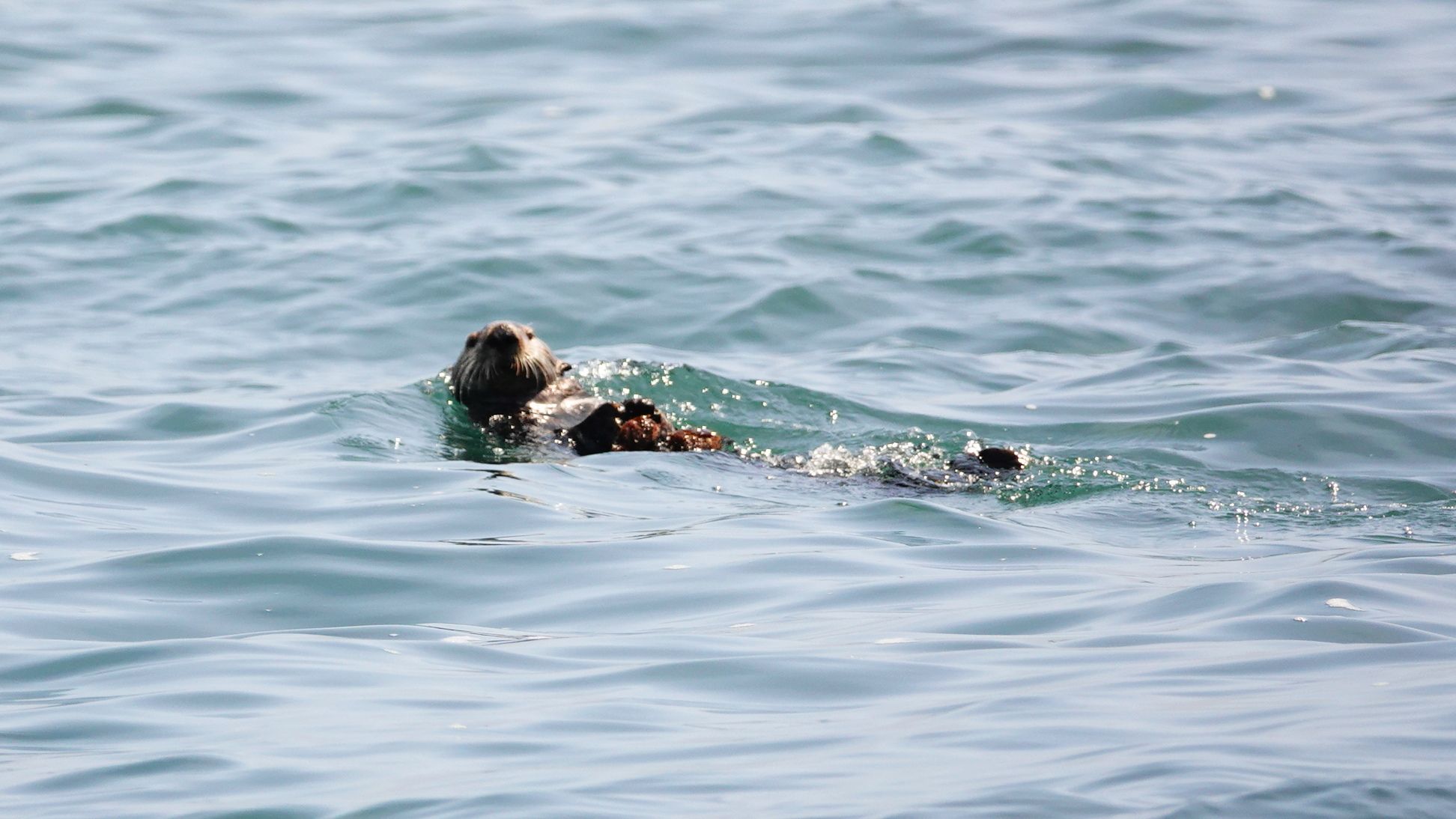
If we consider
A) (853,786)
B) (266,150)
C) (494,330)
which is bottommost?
(853,786)

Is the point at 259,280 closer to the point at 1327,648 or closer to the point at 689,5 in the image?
the point at 1327,648

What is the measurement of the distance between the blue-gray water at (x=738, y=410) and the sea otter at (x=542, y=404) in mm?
160

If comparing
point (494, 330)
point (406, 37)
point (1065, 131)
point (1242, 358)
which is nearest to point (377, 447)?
point (494, 330)

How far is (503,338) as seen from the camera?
904cm

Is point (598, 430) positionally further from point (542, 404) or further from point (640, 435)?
point (542, 404)

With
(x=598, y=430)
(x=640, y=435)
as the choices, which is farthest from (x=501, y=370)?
(x=640, y=435)

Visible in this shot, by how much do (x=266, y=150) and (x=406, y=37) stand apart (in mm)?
5792

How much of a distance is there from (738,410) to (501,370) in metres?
1.73

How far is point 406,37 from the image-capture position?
882 inches

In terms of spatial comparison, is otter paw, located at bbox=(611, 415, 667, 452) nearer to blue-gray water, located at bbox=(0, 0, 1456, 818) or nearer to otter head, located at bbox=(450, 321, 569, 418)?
blue-gray water, located at bbox=(0, 0, 1456, 818)

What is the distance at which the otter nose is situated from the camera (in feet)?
29.6

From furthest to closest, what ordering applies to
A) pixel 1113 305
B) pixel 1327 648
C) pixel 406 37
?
pixel 406 37 < pixel 1113 305 < pixel 1327 648

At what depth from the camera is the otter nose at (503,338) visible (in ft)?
29.6

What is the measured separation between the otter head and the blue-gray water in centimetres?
22
